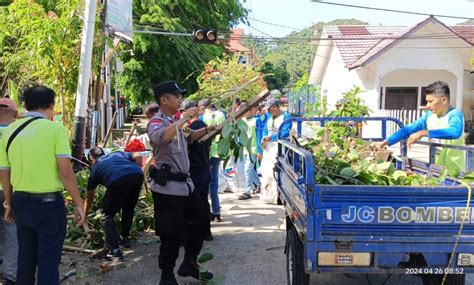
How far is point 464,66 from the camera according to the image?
22.0 m

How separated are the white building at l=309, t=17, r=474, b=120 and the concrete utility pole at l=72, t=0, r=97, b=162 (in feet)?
53.5

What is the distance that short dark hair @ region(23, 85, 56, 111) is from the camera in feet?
11.6

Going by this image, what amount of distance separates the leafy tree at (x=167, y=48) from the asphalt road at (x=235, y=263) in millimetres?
15326

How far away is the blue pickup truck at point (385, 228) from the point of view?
3191mm

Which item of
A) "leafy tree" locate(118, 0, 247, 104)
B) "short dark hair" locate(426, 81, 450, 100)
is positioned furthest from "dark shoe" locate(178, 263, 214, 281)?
"leafy tree" locate(118, 0, 247, 104)

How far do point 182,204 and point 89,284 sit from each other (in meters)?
1.27

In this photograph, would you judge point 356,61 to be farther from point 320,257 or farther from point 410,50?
point 320,257

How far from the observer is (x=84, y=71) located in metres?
6.43

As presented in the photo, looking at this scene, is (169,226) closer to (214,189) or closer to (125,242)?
(125,242)

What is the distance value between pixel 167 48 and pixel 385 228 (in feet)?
65.4

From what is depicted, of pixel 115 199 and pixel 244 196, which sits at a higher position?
pixel 115 199

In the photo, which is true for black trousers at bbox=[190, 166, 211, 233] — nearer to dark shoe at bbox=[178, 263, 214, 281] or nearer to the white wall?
dark shoe at bbox=[178, 263, 214, 281]

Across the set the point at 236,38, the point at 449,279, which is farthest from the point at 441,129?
the point at 236,38

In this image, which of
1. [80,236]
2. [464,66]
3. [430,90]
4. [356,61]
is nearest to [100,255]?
[80,236]
